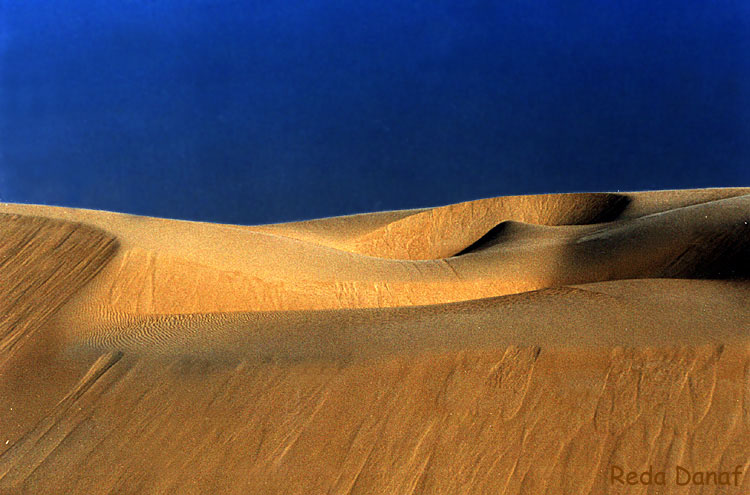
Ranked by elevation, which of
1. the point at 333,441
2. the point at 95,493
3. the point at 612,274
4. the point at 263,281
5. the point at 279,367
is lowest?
the point at 95,493

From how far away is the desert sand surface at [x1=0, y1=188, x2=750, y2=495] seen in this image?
3340mm

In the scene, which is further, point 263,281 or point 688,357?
point 263,281

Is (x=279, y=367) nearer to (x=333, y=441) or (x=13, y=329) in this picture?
(x=333, y=441)

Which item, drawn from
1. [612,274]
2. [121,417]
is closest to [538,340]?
[121,417]

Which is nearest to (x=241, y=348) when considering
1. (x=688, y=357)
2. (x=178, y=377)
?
(x=178, y=377)

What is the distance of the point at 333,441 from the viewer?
3549 millimetres

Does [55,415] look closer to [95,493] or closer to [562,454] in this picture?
[95,493]

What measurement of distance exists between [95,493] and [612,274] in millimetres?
5158

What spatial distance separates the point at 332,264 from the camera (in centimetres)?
718

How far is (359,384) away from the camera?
3.82m

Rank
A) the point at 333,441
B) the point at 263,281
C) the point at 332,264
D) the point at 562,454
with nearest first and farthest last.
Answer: the point at 562,454 → the point at 333,441 → the point at 263,281 → the point at 332,264

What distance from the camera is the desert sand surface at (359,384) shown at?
131 inches

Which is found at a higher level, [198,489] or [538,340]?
[538,340]

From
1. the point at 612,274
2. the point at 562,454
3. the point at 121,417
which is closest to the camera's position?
the point at 562,454
